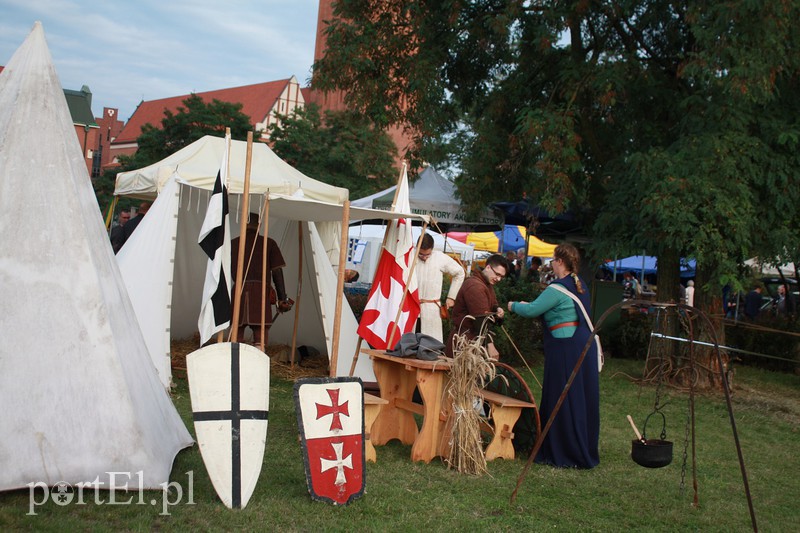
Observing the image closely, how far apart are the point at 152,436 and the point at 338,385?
1.21 meters

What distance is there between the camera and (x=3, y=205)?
4.70 m

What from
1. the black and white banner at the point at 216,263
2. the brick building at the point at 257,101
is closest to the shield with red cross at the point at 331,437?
the black and white banner at the point at 216,263

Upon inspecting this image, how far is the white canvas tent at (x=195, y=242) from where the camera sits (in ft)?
27.1

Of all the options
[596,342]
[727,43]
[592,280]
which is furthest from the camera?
[592,280]

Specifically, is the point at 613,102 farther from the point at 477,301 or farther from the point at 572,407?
the point at 572,407

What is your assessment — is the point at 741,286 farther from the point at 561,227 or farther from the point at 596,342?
the point at 561,227

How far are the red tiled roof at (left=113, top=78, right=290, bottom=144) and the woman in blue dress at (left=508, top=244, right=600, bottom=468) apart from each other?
67932mm

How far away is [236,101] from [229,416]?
8022 cm

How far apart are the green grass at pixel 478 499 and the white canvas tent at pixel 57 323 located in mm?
287

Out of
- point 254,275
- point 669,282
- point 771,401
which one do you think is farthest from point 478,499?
point 771,401

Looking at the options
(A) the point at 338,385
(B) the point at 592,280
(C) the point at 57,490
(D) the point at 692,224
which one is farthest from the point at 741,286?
(C) the point at 57,490

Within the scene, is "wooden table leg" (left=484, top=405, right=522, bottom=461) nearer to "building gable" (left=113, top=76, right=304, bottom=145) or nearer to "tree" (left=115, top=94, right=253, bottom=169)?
"tree" (left=115, top=94, right=253, bottom=169)

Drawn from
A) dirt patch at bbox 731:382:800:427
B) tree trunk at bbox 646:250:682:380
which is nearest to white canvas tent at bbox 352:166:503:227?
tree trunk at bbox 646:250:682:380

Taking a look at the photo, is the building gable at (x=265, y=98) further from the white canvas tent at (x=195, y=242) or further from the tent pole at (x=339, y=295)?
the tent pole at (x=339, y=295)
